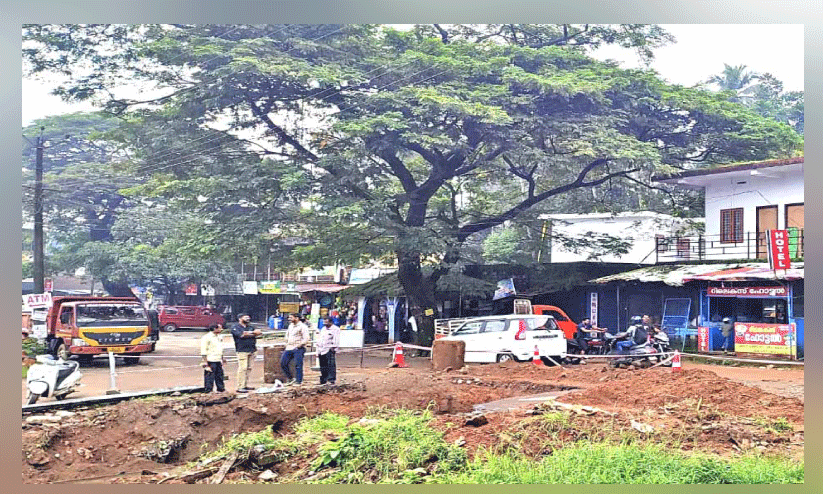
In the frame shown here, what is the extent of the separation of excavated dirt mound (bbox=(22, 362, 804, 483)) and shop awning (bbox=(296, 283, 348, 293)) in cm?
126

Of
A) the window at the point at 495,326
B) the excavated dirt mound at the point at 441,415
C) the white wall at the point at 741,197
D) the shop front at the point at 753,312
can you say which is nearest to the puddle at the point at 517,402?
the excavated dirt mound at the point at 441,415

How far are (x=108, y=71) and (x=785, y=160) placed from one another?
8.12 metres

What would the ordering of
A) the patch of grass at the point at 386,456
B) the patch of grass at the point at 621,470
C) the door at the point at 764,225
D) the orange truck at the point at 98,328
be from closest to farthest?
the patch of grass at the point at 621,470 → the patch of grass at the point at 386,456 → the orange truck at the point at 98,328 → the door at the point at 764,225

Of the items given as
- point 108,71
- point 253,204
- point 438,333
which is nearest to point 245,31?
point 108,71

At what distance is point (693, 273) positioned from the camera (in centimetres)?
1066

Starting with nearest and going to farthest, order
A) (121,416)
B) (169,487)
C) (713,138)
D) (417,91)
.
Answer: (169,487) < (121,416) < (417,91) < (713,138)

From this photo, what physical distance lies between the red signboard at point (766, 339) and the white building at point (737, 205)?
91cm

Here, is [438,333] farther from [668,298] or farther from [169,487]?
[169,487]

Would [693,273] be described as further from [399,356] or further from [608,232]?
[399,356]

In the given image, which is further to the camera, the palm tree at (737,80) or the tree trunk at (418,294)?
the tree trunk at (418,294)

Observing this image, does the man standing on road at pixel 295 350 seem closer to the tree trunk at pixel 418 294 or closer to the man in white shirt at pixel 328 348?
the man in white shirt at pixel 328 348

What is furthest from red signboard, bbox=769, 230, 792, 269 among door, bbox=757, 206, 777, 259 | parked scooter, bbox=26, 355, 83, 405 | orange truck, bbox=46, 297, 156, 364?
parked scooter, bbox=26, 355, 83, 405

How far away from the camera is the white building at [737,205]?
10273 mm

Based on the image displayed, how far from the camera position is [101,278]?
923 cm
